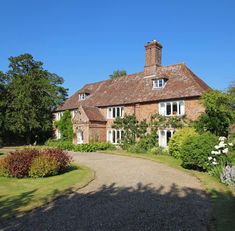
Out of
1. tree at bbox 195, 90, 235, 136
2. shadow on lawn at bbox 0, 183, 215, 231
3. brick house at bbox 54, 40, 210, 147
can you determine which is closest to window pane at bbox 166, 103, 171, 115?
brick house at bbox 54, 40, 210, 147

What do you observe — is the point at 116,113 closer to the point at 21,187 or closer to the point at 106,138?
the point at 106,138

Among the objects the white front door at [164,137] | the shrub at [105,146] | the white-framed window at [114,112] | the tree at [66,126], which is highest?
the white-framed window at [114,112]

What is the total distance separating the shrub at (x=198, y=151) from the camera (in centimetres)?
1423

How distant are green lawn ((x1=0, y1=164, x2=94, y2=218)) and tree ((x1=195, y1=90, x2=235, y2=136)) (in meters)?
12.2

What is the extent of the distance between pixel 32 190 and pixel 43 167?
9.28ft

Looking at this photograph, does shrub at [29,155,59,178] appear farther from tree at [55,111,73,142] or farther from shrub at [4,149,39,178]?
tree at [55,111,73,142]

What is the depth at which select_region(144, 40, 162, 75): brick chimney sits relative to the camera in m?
31.8

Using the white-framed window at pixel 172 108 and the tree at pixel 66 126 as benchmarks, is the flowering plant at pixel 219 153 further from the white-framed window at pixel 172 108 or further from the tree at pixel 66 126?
the tree at pixel 66 126

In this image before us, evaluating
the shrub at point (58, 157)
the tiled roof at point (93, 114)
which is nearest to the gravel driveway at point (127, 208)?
the shrub at point (58, 157)

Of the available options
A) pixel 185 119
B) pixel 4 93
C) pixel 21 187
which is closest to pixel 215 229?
pixel 21 187

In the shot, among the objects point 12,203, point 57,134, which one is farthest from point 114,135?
point 12,203

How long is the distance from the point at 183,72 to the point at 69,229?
83.0 ft

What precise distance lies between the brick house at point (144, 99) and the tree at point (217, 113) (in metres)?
1.90

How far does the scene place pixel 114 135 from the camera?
32531 mm
